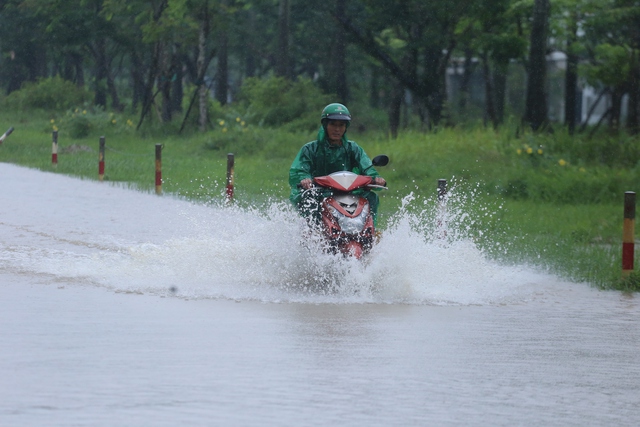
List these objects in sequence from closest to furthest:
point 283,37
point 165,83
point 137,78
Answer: point 283,37, point 165,83, point 137,78

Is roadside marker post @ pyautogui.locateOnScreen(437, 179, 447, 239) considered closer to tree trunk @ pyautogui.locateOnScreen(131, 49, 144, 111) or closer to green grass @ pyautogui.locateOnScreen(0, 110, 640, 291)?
green grass @ pyautogui.locateOnScreen(0, 110, 640, 291)

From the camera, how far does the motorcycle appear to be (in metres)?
11.0

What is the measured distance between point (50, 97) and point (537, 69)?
1450 inches

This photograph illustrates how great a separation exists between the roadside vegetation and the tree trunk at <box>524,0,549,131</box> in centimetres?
56

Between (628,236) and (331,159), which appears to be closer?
(331,159)

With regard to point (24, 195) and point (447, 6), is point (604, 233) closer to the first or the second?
point (24, 195)

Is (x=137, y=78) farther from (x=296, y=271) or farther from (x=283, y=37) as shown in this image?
(x=296, y=271)

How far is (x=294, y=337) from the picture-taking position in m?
8.71

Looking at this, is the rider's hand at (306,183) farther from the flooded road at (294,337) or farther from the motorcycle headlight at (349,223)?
the flooded road at (294,337)

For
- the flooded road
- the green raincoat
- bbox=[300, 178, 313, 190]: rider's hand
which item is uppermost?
the green raincoat

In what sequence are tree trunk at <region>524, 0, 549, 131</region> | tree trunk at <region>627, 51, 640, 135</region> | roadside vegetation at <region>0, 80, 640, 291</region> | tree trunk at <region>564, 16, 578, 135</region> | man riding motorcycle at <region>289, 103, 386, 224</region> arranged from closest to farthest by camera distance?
man riding motorcycle at <region>289, 103, 386, 224</region> < roadside vegetation at <region>0, 80, 640, 291</region> < tree trunk at <region>524, 0, 549, 131</region> < tree trunk at <region>627, 51, 640, 135</region> < tree trunk at <region>564, 16, 578, 135</region>

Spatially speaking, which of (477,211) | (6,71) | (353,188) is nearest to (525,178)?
(477,211)

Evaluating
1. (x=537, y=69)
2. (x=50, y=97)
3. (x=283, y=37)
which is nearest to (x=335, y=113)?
(x=537, y=69)

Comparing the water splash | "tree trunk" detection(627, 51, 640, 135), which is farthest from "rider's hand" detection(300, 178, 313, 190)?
"tree trunk" detection(627, 51, 640, 135)
